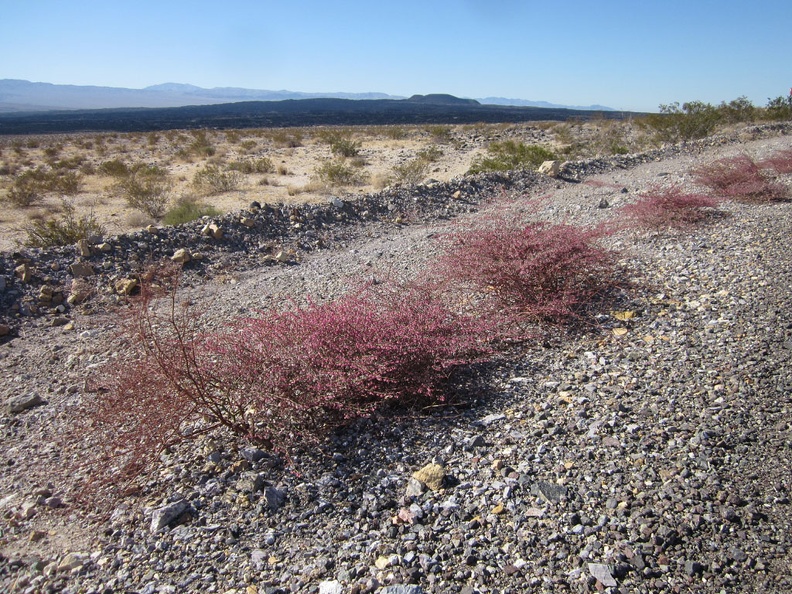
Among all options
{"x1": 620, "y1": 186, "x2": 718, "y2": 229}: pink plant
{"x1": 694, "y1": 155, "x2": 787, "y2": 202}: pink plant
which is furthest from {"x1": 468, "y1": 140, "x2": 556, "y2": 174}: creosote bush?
{"x1": 620, "y1": 186, "x2": 718, "y2": 229}: pink plant

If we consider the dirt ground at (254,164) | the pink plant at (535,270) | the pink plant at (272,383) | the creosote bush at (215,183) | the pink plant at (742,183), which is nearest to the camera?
the pink plant at (272,383)

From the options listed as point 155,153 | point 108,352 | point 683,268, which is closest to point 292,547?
point 108,352

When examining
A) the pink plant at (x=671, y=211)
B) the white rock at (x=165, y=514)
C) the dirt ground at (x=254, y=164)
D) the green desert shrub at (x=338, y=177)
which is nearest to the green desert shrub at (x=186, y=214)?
the dirt ground at (x=254, y=164)

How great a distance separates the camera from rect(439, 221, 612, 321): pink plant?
4.93 meters

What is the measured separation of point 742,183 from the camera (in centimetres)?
A: 881

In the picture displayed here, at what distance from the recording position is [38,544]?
2811 mm

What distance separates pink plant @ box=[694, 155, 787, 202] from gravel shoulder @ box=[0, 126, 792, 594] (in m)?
4.34

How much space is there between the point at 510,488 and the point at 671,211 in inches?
247

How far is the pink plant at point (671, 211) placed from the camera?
7355 mm

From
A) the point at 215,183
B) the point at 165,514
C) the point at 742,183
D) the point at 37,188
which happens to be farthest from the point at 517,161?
the point at 165,514

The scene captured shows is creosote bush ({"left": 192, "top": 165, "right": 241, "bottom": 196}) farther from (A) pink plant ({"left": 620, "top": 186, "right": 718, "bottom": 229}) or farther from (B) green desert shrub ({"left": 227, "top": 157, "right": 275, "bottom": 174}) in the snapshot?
(A) pink plant ({"left": 620, "top": 186, "right": 718, "bottom": 229})

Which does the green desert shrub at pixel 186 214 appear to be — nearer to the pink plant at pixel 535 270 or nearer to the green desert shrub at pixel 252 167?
the pink plant at pixel 535 270

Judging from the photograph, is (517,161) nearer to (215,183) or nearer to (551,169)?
(551,169)

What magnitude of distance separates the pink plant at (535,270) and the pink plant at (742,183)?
4.57 m
